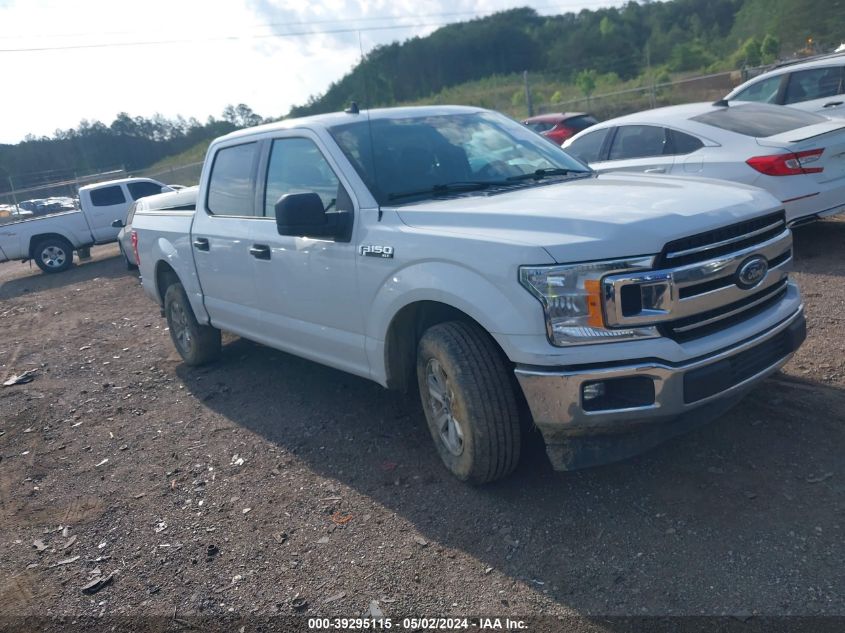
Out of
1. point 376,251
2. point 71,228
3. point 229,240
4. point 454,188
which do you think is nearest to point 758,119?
point 454,188

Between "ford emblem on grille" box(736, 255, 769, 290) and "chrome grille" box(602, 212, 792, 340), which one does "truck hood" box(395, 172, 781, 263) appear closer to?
"chrome grille" box(602, 212, 792, 340)

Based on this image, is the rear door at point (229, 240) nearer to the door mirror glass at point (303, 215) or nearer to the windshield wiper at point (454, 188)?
the door mirror glass at point (303, 215)

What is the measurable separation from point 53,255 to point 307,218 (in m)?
16.5

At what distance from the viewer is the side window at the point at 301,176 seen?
4.30 metres

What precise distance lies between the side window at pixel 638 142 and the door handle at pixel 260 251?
4585 millimetres

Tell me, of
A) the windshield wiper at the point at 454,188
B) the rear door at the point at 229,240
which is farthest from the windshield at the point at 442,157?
the rear door at the point at 229,240

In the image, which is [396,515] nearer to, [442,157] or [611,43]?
[442,157]

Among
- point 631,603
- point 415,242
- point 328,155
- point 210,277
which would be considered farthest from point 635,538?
point 210,277

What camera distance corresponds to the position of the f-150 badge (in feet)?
12.5

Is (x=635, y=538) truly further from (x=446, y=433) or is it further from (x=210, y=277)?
(x=210, y=277)

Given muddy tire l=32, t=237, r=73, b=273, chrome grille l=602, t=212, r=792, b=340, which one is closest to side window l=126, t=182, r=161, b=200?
muddy tire l=32, t=237, r=73, b=273

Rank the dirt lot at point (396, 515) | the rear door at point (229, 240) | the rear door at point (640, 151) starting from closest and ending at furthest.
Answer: the dirt lot at point (396, 515) < the rear door at point (229, 240) < the rear door at point (640, 151)

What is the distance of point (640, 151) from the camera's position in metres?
7.77

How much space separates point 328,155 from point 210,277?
193 centimetres
